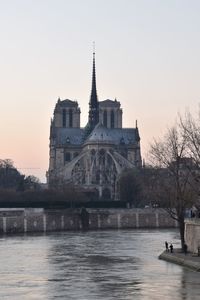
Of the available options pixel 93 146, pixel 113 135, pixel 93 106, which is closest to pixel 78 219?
pixel 93 146

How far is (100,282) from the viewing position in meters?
38.4

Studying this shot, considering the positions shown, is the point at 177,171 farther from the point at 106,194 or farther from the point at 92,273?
the point at 106,194

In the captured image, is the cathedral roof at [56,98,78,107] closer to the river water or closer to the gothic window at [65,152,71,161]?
the gothic window at [65,152,71,161]

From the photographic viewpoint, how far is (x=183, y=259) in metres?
46.3

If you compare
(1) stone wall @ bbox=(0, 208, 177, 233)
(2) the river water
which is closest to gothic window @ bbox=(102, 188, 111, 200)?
(1) stone wall @ bbox=(0, 208, 177, 233)

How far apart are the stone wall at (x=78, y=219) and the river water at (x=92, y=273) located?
25770 millimetres

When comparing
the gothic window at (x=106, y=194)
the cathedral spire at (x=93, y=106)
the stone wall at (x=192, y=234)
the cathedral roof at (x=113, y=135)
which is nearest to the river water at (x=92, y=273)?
the stone wall at (x=192, y=234)

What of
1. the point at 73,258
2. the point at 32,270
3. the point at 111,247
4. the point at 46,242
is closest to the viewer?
the point at 32,270

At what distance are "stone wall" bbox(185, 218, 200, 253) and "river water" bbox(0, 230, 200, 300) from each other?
2623 mm

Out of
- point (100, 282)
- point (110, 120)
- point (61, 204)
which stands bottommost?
point (100, 282)

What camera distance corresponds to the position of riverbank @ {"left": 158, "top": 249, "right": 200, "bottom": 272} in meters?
43.5

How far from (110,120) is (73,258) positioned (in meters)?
134

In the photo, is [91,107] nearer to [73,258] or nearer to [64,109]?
[64,109]

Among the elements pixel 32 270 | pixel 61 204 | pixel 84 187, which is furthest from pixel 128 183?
pixel 32 270
